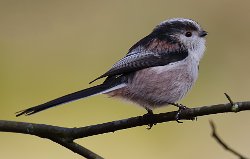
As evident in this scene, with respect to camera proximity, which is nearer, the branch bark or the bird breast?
the branch bark

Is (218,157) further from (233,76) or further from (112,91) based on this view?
(112,91)

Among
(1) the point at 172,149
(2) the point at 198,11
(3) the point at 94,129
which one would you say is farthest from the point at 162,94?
(2) the point at 198,11

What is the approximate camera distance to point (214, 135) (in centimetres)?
209

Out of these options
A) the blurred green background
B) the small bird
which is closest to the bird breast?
the small bird

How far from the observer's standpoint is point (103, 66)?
4.96m

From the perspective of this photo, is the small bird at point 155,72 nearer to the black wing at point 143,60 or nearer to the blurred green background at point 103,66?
the black wing at point 143,60

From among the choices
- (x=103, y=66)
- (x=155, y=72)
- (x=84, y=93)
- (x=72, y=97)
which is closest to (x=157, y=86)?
(x=155, y=72)

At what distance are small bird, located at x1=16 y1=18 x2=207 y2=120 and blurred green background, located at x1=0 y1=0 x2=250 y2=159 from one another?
1.19 m

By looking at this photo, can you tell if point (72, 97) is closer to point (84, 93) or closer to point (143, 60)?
point (84, 93)

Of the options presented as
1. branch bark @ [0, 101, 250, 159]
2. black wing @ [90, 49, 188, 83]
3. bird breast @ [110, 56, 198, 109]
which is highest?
black wing @ [90, 49, 188, 83]

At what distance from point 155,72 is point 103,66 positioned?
1.80m

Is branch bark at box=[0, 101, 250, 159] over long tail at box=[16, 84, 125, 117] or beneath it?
beneath

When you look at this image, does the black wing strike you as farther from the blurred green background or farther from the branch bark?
the blurred green background

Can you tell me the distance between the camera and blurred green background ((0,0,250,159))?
454 centimetres
